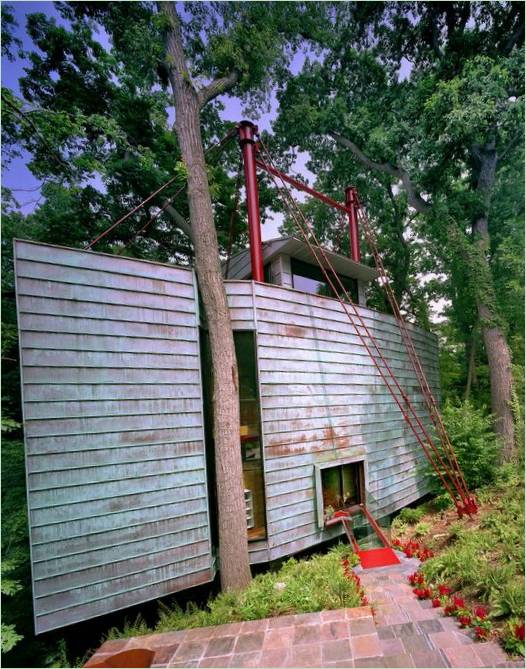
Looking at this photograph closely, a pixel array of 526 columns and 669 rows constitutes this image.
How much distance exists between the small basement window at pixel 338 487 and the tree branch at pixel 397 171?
836cm

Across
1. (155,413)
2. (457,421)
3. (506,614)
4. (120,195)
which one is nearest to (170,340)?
(155,413)

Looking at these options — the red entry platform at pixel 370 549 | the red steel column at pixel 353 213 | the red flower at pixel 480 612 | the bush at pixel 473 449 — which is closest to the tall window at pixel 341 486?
the red entry platform at pixel 370 549

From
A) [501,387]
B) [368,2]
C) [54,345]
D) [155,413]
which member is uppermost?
[368,2]

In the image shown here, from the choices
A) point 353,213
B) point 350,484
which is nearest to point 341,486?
point 350,484

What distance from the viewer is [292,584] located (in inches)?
175

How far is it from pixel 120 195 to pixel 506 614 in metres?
13.2

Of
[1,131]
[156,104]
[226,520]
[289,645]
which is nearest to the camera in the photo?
[289,645]

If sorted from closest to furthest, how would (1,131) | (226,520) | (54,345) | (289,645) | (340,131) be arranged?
1. (289,645)
2. (54,345)
3. (226,520)
4. (1,131)
5. (340,131)

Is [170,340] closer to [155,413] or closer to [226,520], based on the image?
[155,413]

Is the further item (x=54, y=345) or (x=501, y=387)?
(x=501, y=387)

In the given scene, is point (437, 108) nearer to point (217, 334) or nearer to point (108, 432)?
point (217, 334)

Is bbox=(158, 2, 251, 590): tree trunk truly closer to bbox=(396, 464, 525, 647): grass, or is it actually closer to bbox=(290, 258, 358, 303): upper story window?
bbox=(396, 464, 525, 647): grass

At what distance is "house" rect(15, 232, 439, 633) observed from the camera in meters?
3.96

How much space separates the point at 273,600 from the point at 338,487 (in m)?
2.80
